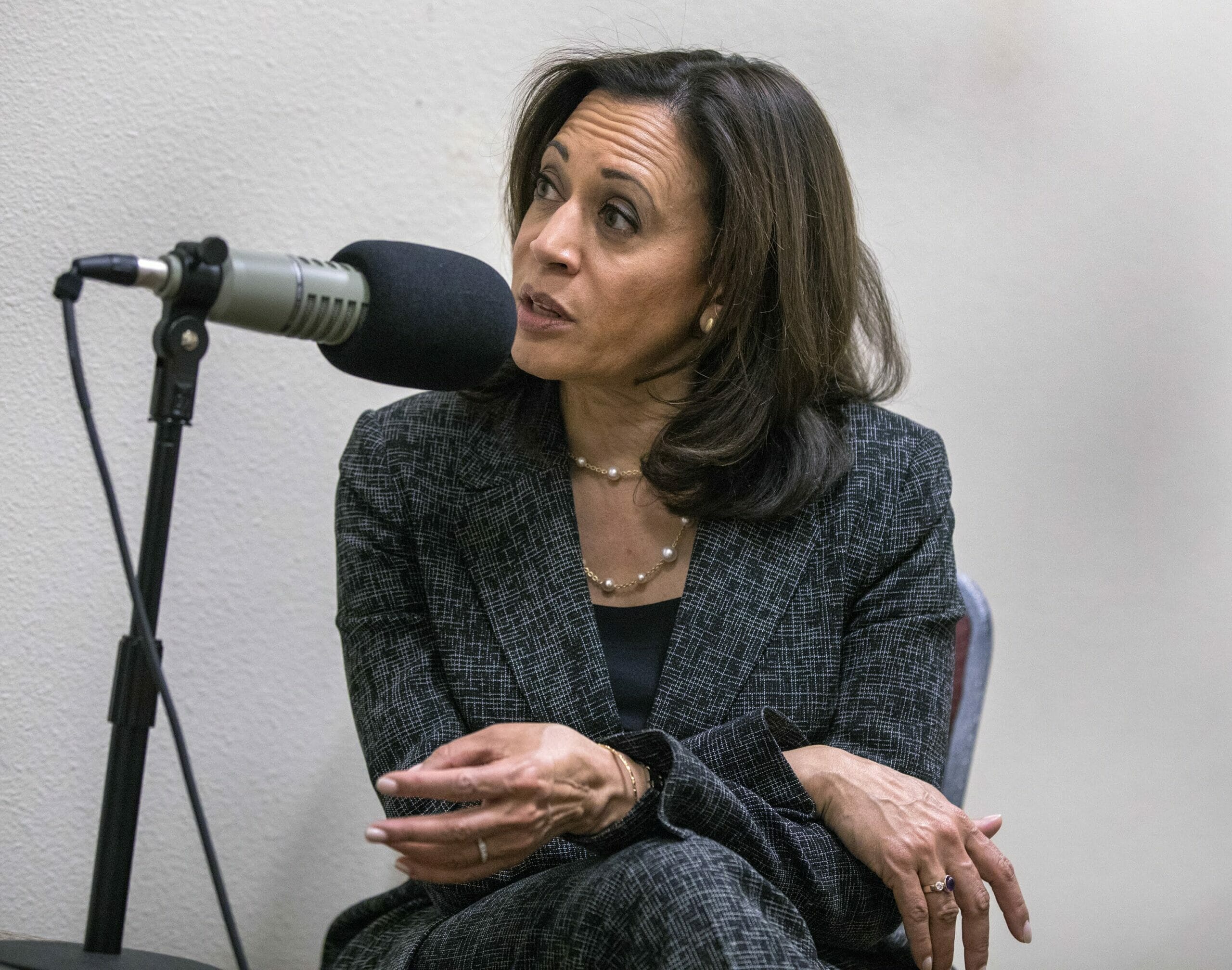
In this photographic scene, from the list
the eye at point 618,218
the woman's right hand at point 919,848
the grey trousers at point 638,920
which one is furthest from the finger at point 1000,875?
the eye at point 618,218

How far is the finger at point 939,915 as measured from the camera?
1219 millimetres

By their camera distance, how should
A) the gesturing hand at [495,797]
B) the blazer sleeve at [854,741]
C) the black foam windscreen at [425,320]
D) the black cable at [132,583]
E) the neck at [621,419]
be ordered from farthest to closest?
1. the neck at [621,419]
2. the blazer sleeve at [854,741]
3. the gesturing hand at [495,797]
4. the black foam windscreen at [425,320]
5. the black cable at [132,583]

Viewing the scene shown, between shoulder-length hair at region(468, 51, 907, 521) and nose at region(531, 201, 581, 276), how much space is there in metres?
0.16

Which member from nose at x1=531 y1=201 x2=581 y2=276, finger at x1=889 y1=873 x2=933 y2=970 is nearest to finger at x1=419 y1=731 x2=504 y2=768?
finger at x1=889 y1=873 x2=933 y2=970

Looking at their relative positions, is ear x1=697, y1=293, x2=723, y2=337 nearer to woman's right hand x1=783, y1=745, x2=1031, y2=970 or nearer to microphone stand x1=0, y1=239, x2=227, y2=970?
woman's right hand x1=783, y1=745, x2=1031, y2=970

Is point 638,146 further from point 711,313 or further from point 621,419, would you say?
point 621,419

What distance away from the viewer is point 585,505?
148 cm

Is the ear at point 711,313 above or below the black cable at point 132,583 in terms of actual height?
above

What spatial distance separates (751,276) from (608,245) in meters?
0.17

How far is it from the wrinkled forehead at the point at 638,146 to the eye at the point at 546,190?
3 centimetres

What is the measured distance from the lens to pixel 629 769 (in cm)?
118

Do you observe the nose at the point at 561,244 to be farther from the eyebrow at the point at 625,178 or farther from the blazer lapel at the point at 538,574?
the blazer lapel at the point at 538,574

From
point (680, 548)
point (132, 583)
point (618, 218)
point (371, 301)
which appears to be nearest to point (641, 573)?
point (680, 548)

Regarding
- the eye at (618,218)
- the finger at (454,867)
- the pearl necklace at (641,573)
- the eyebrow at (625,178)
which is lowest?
the finger at (454,867)
